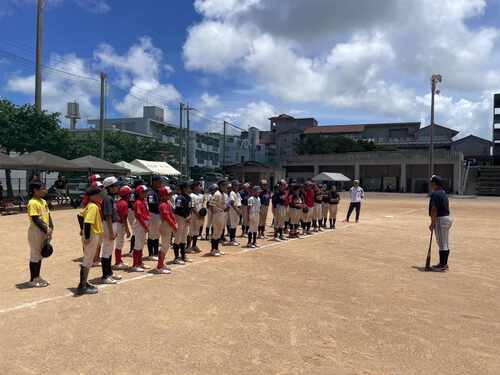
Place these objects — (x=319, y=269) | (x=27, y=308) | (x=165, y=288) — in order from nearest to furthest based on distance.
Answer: (x=27, y=308), (x=165, y=288), (x=319, y=269)

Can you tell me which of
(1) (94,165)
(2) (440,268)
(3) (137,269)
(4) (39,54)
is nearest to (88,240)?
(3) (137,269)

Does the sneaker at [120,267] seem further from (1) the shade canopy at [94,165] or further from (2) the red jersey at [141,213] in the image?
(1) the shade canopy at [94,165]

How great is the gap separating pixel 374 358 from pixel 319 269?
170 inches

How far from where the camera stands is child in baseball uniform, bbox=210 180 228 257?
9.87m

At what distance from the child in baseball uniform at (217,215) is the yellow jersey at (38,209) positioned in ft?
12.8

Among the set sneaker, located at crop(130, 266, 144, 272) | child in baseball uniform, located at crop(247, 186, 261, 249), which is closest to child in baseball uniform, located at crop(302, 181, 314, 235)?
child in baseball uniform, located at crop(247, 186, 261, 249)

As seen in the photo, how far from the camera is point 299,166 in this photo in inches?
2803

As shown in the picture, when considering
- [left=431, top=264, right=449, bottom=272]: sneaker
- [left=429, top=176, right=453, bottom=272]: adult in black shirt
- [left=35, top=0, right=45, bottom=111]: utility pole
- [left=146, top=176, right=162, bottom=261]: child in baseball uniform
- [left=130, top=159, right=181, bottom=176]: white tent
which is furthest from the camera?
[left=130, top=159, right=181, bottom=176]: white tent

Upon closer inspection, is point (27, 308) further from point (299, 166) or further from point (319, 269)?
point (299, 166)

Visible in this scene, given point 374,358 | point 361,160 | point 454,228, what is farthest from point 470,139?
point 374,358

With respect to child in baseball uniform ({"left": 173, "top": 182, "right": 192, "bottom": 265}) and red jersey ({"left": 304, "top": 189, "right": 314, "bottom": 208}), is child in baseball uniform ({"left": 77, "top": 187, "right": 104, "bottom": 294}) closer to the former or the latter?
child in baseball uniform ({"left": 173, "top": 182, "right": 192, "bottom": 265})

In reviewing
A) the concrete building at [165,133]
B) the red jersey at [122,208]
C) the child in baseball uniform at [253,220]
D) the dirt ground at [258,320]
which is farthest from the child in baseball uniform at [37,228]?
the concrete building at [165,133]

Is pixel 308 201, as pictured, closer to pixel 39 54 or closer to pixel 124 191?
pixel 124 191

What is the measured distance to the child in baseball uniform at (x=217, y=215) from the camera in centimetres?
987
